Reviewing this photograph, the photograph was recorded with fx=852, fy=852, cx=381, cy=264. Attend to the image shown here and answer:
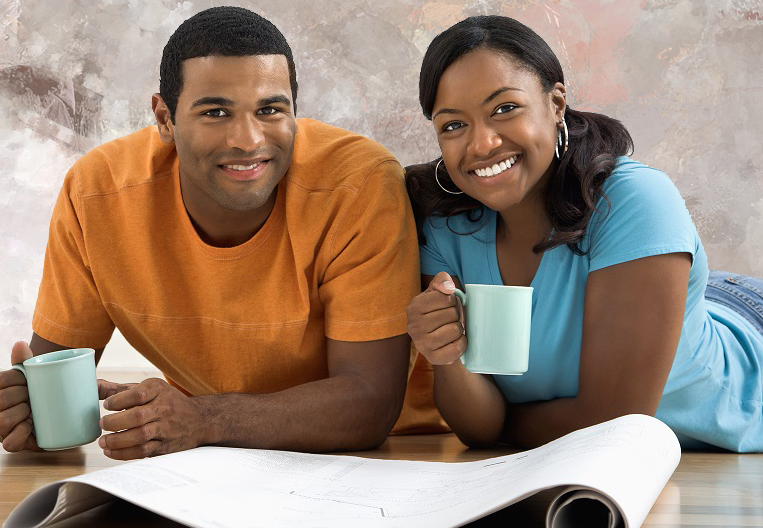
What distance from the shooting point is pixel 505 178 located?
4.27ft

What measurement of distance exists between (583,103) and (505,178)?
2.07 meters

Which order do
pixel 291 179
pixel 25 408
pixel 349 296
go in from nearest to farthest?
1. pixel 25 408
2. pixel 349 296
3. pixel 291 179

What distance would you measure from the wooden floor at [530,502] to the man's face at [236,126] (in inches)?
18.4

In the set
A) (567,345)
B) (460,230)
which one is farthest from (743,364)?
(460,230)

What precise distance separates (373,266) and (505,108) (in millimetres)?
318

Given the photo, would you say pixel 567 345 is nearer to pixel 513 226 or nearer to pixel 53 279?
pixel 513 226

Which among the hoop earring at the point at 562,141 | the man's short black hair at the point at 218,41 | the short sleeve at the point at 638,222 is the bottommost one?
the short sleeve at the point at 638,222

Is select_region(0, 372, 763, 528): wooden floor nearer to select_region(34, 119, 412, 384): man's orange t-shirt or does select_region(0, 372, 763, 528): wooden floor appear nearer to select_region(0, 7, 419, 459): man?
select_region(0, 7, 419, 459): man

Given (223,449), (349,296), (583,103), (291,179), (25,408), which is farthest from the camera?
(583,103)

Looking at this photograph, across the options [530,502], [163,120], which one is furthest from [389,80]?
[530,502]

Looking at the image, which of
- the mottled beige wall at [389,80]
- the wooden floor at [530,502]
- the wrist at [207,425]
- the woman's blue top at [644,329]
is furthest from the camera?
the mottled beige wall at [389,80]

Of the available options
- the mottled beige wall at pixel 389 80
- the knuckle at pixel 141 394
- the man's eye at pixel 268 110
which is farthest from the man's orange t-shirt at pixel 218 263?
the mottled beige wall at pixel 389 80

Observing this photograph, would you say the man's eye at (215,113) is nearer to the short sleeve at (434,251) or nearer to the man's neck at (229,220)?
the man's neck at (229,220)

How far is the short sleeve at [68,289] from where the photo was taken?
58.8 inches
